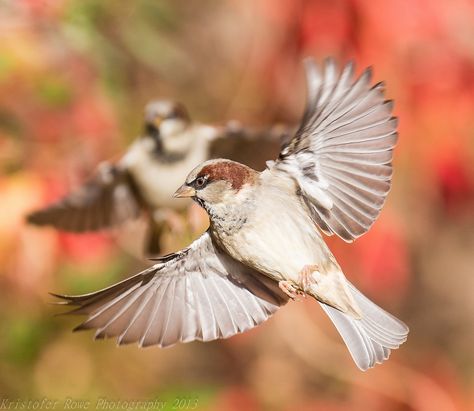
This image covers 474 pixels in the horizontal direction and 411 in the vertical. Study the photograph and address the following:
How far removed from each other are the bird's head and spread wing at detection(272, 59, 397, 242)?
0.26 ft

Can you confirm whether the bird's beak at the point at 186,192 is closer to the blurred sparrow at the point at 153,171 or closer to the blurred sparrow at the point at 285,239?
the blurred sparrow at the point at 285,239

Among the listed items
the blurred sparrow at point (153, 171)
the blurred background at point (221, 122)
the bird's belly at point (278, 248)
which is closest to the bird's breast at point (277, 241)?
the bird's belly at point (278, 248)

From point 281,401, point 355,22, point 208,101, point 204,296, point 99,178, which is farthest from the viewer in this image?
point 208,101

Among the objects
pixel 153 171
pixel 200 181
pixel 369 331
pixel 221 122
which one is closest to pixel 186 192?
pixel 200 181

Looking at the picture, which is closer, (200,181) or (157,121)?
(200,181)

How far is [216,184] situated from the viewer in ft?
2.56

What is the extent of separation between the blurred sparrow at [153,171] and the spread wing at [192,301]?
0.32 m

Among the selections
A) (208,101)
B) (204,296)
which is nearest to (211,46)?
(208,101)

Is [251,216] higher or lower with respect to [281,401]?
higher

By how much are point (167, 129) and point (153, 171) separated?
0.26 feet

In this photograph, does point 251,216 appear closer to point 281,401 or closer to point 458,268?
point 281,401

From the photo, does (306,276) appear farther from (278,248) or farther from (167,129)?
(167,129)

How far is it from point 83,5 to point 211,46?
952 mm

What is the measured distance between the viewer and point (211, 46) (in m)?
2.48
